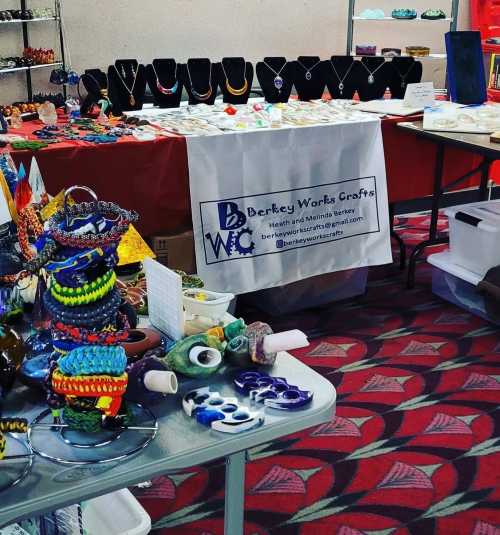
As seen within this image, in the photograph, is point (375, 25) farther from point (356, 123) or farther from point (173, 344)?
point (173, 344)

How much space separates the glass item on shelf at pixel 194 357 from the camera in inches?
43.8

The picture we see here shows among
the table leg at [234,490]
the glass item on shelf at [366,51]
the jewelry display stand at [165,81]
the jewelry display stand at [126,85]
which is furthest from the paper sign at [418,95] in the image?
the table leg at [234,490]

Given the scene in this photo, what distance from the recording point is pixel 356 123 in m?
2.84

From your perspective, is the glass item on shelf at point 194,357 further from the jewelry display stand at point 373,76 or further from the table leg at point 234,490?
the jewelry display stand at point 373,76

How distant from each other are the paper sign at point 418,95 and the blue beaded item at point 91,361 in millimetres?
2612

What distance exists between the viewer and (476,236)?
290cm

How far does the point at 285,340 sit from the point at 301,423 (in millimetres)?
124

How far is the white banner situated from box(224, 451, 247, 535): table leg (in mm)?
1549

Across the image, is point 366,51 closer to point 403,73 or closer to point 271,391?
point 403,73

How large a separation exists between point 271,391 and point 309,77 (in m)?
2.61

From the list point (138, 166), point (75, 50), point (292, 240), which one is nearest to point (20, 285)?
point (138, 166)

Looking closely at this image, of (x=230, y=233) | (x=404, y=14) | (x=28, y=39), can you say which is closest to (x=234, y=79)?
(x=230, y=233)

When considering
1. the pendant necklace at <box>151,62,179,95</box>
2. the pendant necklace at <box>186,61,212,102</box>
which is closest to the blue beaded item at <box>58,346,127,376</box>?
the pendant necklace at <box>151,62,179,95</box>

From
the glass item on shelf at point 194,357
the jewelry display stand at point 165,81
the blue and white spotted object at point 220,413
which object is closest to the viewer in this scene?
the blue and white spotted object at point 220,413
